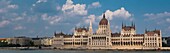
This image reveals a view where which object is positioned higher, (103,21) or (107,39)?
(103,21)

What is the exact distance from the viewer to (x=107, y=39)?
131250mm

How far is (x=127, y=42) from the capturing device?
422ft

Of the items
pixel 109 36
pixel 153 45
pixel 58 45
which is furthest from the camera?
pixel 58 45

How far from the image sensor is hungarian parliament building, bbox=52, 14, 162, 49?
125 meters

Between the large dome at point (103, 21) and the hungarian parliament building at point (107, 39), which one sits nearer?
the hungarian parliament building at point (107, 39)

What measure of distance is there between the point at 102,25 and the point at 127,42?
42.1 feet

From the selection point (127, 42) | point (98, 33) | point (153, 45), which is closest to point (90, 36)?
point (98, 33)

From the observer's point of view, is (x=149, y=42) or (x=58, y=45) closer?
(x=149, y=42)

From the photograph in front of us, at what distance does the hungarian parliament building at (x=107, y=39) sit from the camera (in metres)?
125

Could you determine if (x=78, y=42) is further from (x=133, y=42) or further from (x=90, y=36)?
(x=133, y=42)

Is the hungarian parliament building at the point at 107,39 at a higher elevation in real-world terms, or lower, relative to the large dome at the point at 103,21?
lower

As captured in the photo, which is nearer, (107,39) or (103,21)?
(107,39)

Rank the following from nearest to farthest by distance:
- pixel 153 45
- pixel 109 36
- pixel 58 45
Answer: pixel 153 45, pixel 109 36, pixel 58 45

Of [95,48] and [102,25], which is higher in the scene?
[102,25]
